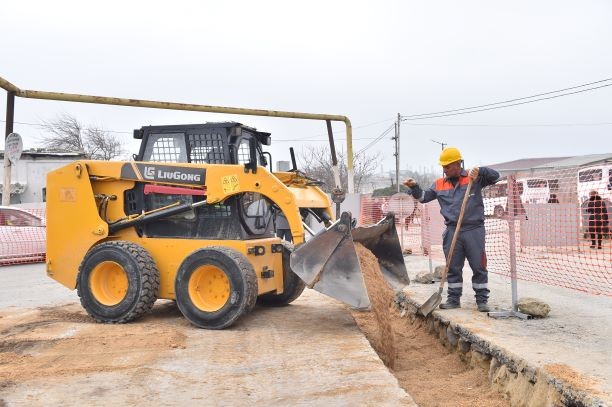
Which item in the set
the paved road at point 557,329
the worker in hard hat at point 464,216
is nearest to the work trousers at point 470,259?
the worker in hard hat at point 464,216

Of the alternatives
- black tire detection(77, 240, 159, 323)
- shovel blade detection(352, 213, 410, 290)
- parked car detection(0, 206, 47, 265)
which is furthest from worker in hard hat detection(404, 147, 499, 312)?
parked car detection(0, 206, 47, 265)

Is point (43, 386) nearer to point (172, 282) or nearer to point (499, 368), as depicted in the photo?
point (172, 282)

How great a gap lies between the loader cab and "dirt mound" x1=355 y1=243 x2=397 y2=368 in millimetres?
1377

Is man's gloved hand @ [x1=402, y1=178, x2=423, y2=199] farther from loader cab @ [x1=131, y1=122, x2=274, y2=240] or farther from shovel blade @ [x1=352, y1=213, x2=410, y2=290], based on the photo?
loader cab @ [x1=131, y1=122, x2=274, y2=240]

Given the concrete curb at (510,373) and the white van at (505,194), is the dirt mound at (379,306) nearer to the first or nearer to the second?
the concrete curb at (510,373)

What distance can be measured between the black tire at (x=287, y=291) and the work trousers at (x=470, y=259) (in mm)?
1896

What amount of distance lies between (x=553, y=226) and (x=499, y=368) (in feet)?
18.9

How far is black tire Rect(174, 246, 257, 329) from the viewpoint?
624 centimetres

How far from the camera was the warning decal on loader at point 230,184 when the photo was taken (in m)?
6.71

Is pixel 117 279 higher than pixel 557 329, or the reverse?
pixel 117 279

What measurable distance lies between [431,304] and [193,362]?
126 inches

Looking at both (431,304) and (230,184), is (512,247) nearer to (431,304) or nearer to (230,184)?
(431,304)

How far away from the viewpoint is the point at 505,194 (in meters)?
7.72

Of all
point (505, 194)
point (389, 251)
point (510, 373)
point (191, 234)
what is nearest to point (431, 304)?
point (389, 251)
